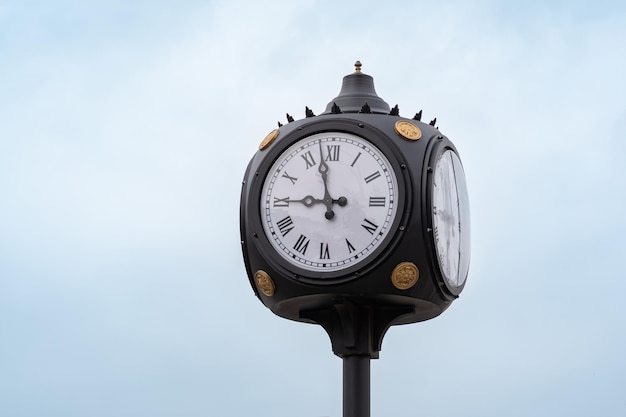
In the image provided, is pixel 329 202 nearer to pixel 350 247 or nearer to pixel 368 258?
pixel 350 247

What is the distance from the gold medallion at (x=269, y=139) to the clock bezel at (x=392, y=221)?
12cm

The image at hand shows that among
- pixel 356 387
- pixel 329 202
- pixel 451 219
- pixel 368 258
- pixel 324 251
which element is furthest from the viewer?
pixel 451 219

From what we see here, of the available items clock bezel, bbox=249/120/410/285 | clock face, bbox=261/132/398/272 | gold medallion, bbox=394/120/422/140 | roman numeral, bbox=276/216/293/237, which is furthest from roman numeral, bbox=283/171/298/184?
gold medallion, bbox=394/120/422/140

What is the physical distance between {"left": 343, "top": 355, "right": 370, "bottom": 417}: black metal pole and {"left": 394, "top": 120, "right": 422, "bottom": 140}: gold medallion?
8.57ft

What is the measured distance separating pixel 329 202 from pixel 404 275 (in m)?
1.21

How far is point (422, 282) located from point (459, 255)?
3.97 ft

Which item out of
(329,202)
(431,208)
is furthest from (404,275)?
(329,202)

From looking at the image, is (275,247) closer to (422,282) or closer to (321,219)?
(321,219)

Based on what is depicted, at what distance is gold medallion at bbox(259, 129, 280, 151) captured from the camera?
1872 cm

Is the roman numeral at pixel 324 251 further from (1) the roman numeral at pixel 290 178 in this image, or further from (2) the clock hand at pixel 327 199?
(1) the roman numeral at pixel 290 178

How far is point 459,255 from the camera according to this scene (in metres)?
18.9

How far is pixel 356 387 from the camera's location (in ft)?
60.8

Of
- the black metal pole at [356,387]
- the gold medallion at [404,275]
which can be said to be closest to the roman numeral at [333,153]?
the gold medallion at [404,275]

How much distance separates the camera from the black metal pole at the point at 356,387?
1852 cm
